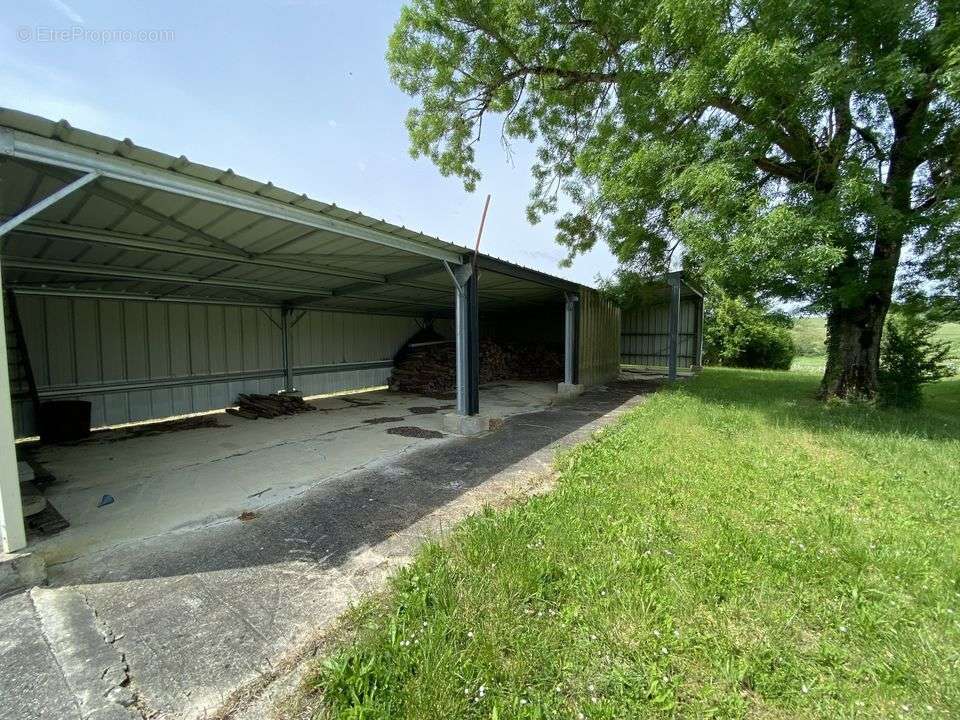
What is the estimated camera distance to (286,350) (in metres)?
9.52

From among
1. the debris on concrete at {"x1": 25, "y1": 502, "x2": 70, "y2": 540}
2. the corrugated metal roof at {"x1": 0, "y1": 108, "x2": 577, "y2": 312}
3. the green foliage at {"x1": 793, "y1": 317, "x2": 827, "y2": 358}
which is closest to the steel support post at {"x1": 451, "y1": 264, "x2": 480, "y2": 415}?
the corrugated metal roof at {"x1": 0, "y1": 108, "x2": 577, "y2": 312}

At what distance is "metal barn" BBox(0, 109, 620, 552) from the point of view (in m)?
2.75

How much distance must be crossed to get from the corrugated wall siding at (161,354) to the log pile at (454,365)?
2.03 meters

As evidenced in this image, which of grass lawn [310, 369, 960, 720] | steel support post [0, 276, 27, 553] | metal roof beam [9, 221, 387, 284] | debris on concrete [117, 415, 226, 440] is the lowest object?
debris on concrete [117, 415, 226, 440]

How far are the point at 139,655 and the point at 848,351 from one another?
10.5m

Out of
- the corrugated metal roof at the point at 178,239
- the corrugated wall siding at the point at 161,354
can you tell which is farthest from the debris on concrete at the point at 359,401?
the corrugated metal roof at the point at 178,239

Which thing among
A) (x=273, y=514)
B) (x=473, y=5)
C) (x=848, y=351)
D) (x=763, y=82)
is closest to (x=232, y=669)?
(x=273, y=514)

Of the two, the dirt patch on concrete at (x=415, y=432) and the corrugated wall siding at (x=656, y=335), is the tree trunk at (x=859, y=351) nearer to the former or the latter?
the corrugated wall siding at (x=656, y=335)

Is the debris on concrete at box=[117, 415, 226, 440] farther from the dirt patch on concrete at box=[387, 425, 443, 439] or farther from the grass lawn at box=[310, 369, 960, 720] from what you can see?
the grass lawn at box=[310, 369, 960, 720]

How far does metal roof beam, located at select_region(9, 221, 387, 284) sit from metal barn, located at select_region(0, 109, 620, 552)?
0.06ft

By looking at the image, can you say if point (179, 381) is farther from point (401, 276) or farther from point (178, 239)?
point (401, 276)

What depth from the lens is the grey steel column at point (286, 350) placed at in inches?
371

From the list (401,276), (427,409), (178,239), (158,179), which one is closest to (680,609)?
(158,179)

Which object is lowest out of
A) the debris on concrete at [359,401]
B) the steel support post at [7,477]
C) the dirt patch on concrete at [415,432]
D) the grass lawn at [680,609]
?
the debris on concrete at [359,401]
